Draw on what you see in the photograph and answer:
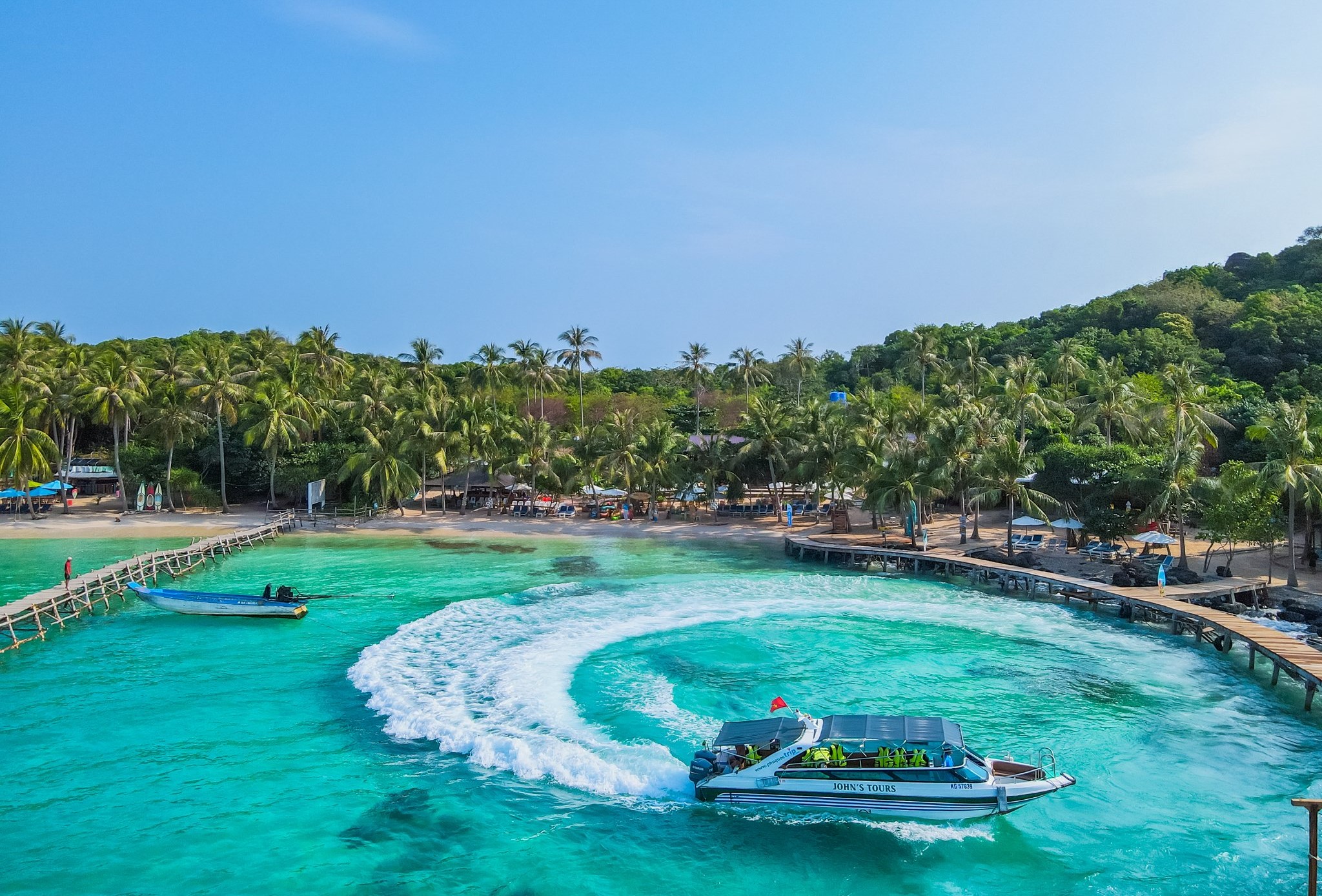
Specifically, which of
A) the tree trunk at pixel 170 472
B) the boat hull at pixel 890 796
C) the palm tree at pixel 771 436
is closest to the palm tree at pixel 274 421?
the tree trunk at pixel 170 472

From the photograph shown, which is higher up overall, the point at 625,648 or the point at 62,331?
the point at 62,331

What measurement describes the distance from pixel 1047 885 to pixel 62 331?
92.3 meters

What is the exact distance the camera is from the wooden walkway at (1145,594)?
2545cm

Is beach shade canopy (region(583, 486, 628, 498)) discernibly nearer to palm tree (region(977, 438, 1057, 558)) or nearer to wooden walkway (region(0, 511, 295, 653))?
wooden walkway (region(0, 511, 295, 653))

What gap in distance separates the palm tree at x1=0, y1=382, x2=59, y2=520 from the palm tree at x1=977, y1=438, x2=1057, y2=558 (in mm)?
61564

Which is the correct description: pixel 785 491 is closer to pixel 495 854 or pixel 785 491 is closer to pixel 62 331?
pixel 495 854

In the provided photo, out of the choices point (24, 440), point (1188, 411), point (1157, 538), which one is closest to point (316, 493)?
point (24, 440)

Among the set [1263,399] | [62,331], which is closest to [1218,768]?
[1263,399]

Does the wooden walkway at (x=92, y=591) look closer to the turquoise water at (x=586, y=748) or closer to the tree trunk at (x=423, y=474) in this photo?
the turquoise water at (x=586, y=748)

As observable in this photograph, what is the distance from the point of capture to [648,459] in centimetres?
6216

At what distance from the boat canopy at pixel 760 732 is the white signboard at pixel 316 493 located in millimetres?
51734

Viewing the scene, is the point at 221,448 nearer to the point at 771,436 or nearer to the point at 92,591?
the point at 92,591

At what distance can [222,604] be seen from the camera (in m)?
34.3

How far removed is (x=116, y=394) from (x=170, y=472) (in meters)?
6.88
